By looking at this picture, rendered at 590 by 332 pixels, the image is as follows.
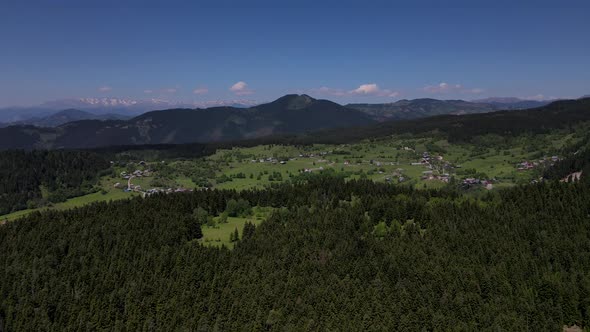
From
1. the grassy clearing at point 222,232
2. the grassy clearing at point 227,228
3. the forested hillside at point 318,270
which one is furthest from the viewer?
the grassy clearing at point 227,228

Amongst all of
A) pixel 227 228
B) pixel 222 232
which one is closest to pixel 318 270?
pixel 222 232

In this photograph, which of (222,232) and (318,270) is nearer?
(318,270)

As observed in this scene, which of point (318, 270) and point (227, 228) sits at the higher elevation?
point (318, 270)

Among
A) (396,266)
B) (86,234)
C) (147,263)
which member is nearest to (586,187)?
(396,266)

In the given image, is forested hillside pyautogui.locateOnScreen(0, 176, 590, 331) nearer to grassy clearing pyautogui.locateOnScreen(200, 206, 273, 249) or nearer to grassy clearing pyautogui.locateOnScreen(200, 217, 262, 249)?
grassy clearing pyautogui.locateOnScreen(200, 217, 262, 249)

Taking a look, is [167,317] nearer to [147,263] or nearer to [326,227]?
[147,263]

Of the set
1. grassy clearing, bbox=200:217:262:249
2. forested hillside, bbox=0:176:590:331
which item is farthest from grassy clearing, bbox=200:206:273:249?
forested hillside, bbox=0:176:590:331

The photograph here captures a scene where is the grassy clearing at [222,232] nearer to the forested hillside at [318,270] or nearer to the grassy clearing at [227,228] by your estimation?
the grassy clearing at [227,228]

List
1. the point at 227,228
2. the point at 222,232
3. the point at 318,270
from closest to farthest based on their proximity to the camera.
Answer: the point at 318,270 → the point at 222,232 → the point at 227,228

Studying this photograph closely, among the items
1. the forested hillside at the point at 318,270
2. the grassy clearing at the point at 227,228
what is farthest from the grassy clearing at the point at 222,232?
the forested hillside at the point at 318,270

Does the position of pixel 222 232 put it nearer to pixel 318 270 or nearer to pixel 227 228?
pixel 227 228
